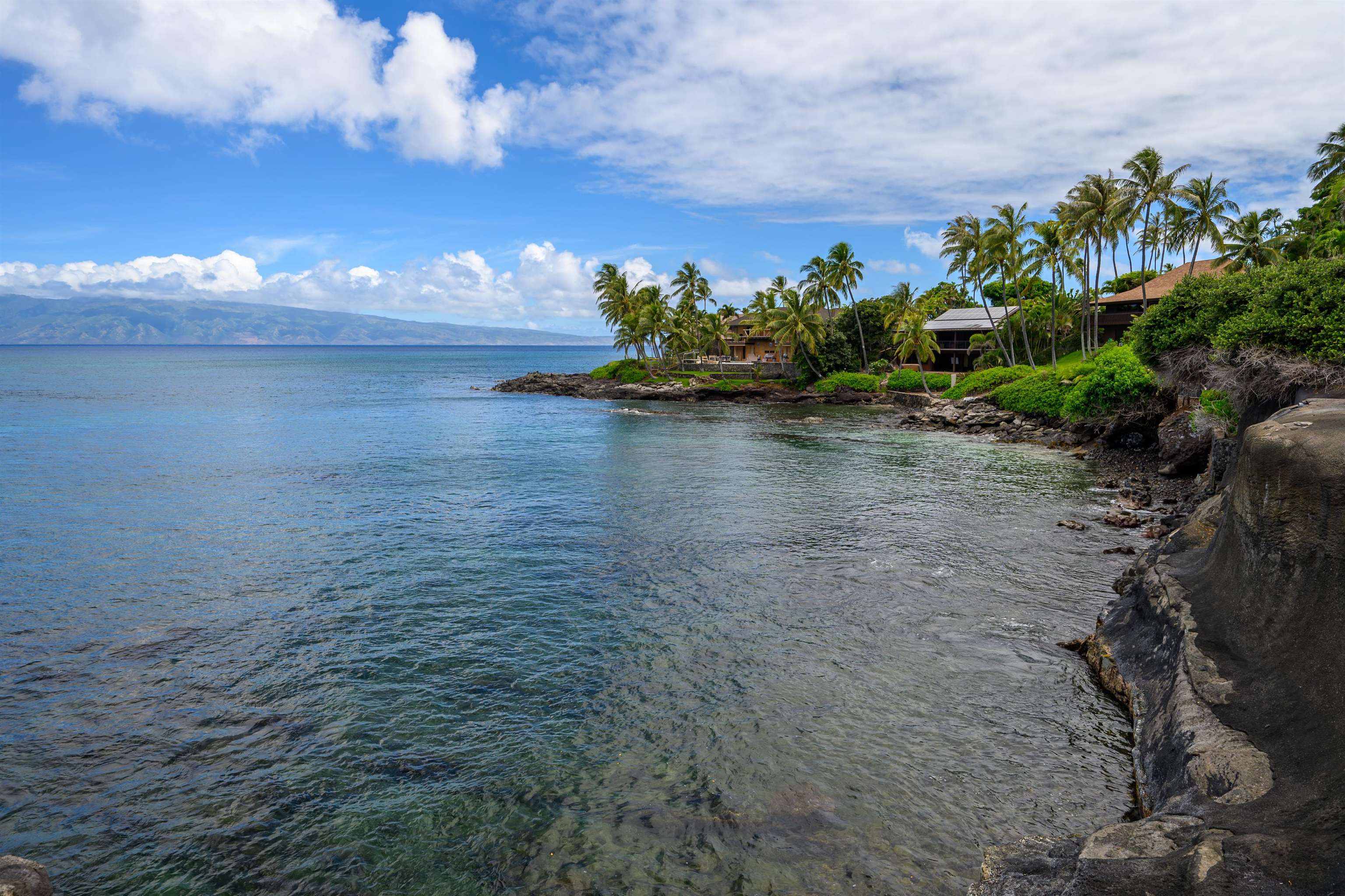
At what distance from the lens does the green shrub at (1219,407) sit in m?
27.1

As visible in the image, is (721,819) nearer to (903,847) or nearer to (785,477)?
(903,847)

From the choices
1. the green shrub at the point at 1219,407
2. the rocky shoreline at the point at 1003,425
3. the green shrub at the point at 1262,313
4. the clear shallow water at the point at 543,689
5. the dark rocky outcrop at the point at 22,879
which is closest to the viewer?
the dark rocky outcrop at the point at 22,879

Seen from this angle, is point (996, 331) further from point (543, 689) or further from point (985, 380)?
point (543, 689)

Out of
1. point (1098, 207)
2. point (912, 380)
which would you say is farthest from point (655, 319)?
point (1098, 207)

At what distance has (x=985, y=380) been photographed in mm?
68938

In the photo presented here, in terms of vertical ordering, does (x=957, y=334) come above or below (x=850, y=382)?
above

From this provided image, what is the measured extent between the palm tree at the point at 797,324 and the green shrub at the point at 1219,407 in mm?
54711

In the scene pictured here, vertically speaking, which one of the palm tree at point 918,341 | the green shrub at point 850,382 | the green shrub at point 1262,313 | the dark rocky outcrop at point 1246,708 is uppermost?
the palm tree at point 918,341

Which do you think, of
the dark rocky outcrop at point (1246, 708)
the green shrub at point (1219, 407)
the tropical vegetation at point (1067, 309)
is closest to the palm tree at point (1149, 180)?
the tropical vegetation at point (1067, 309)

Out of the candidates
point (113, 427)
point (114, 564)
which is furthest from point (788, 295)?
point (114, 564)

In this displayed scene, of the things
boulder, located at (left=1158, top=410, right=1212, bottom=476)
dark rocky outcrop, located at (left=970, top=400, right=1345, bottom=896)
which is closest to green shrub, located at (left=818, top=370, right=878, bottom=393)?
boulder, located at (left=1158, top=410, right=1212, bottom=476)

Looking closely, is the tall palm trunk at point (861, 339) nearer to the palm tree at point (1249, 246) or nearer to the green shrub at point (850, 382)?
the green shrub at point (850, 382)

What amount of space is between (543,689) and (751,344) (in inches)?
4236

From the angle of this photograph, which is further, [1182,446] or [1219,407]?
[1182,446]
